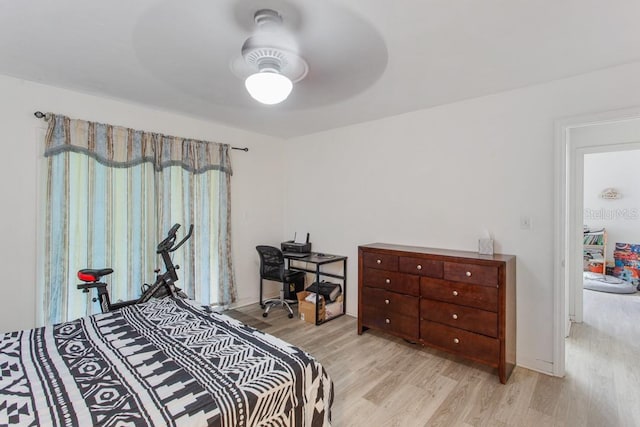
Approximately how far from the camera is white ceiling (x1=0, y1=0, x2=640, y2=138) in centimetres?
163

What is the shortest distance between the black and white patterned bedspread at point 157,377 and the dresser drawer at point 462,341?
151 cm

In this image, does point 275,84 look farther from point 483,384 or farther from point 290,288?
point 290,288

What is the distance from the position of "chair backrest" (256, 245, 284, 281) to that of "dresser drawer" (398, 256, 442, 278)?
168 cm

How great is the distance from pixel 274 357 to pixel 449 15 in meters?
2.08

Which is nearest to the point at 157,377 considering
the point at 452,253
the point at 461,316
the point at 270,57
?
Answer: the point at 270,57

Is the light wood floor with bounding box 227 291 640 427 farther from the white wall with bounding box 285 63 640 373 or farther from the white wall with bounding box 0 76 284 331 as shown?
the white wall with bounding box 0 76 284 331

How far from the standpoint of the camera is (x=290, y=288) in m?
4.32

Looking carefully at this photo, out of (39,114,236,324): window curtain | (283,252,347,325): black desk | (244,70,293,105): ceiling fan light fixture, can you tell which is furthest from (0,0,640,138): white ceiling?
(283,252,347,325): black desk


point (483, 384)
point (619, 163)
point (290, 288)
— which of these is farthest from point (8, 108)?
point (619, 163)

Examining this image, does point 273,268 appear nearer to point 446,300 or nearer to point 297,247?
point 297,247

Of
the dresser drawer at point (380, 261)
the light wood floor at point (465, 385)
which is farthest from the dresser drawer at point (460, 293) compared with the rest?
the light wood floor at point (465, 385)

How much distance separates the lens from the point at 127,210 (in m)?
3.10

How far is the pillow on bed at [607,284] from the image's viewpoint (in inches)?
187

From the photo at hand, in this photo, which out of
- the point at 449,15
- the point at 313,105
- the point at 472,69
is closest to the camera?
the point at 449,15
